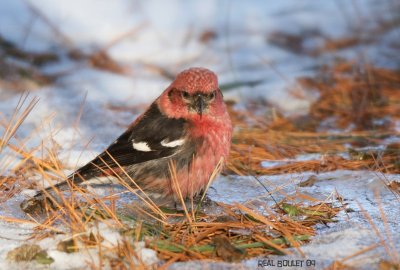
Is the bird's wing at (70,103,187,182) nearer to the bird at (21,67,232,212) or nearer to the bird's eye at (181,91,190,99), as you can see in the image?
the bird at (21,67,232,212)

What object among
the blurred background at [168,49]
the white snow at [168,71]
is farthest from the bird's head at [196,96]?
the blurred background at [168,49]

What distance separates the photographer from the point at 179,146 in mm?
3650

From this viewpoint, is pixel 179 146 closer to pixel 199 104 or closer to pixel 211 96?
pixel 199 104

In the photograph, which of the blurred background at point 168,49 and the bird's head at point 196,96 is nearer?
the bird's head at point 196,96

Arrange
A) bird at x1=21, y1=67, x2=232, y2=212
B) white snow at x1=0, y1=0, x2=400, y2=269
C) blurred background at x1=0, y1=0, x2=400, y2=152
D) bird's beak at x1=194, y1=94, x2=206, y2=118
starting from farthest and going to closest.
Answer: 1. blurred background at x1=0, y1=0, x2=400, y2=152
2. bird's beak at x1=194, y1=94, x2=206, y2=118
3. bird at x1=21, y1=67, x2=232, y2=212
4. white snow at x1=0, y1=0, x2=400, y2=269

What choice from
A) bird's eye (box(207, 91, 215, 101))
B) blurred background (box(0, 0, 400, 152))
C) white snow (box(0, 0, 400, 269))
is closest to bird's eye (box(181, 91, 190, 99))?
bird's eye (box(207, 91, 215, 101))

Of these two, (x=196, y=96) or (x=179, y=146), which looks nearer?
(x=179, y=146)

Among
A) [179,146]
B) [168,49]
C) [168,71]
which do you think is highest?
[168,49]

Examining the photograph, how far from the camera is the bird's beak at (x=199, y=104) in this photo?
12.2 feet

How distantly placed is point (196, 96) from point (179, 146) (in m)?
0.35

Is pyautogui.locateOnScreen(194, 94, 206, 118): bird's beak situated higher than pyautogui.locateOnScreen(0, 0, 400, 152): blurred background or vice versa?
pyautogui.locateOnScreen(0, 0, 400, 152): blurred background

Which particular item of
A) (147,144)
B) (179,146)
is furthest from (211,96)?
(147,144)

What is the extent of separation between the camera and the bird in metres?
3.59

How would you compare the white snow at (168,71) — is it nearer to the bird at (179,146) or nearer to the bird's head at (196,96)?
the bird at (179,146)
